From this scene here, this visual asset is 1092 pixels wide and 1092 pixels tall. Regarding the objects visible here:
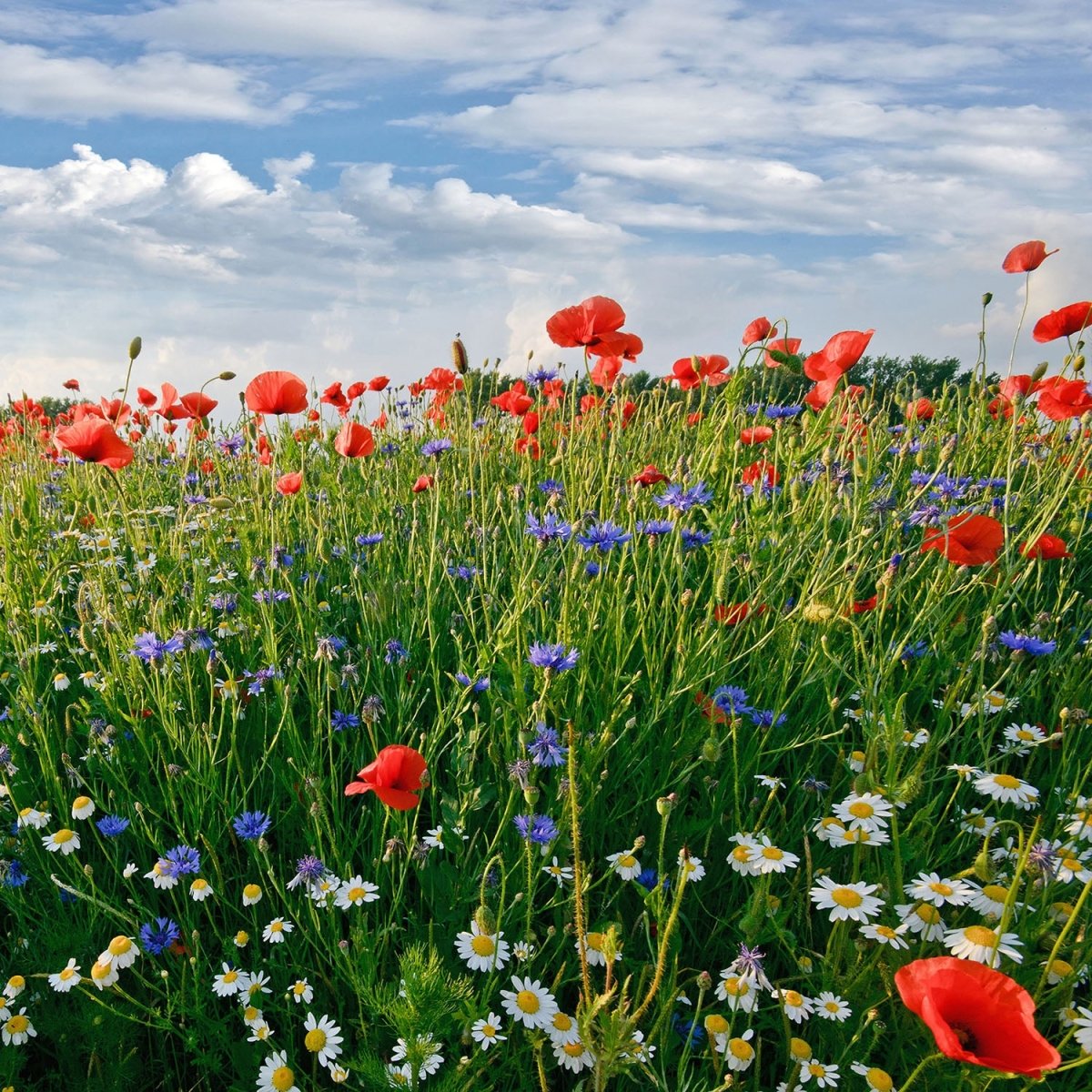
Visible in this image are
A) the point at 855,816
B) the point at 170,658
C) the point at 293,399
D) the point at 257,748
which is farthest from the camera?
the point at 293,399

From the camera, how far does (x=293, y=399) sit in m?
3.23

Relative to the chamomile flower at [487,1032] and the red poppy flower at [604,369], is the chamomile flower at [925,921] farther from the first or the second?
the red poppy flower at [604,369]

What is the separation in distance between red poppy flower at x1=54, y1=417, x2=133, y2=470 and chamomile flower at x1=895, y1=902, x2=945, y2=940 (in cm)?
260

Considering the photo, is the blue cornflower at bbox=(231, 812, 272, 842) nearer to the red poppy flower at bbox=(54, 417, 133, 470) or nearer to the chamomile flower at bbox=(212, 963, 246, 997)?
the chamomile flower at bbox=(212, 963, 246, 997)

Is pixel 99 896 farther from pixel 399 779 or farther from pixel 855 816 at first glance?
pixel 855 816

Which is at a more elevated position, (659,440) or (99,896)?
(659,440)

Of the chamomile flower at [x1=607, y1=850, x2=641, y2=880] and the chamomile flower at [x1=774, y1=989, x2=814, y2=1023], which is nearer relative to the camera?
the chamomile flower at [x1=774, y1=989, x2=814, y2=1023]

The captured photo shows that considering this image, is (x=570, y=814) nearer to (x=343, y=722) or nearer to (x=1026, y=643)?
(x=343, y=722)

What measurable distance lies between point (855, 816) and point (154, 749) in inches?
79.0

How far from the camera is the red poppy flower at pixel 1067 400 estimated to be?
3502mm

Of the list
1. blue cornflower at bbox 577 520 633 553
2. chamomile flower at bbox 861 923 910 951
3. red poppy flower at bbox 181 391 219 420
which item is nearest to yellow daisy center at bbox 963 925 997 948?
chamomile flower at bbox 861 923 910 951

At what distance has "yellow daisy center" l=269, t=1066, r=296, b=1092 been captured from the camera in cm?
172

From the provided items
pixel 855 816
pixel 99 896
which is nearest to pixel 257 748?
pixel 99 896

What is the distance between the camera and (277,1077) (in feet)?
5.67
